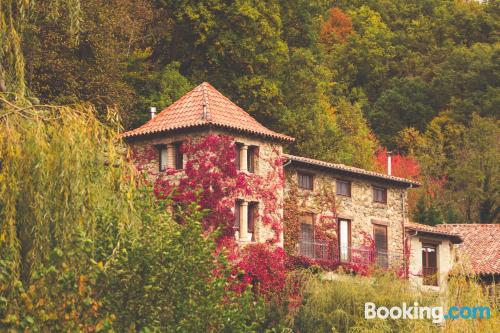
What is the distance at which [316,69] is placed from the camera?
62.6 metres

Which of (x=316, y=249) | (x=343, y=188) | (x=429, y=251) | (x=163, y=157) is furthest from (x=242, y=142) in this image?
(x=429, y=251)

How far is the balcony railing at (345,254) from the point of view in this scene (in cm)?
4709

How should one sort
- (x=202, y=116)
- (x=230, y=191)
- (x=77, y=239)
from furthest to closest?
(x=202, y=116), (x=230, y=191), (x=77, y=239)

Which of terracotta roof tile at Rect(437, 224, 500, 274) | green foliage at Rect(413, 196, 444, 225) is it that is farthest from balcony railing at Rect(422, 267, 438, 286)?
green foliage at Rect(413, 196, 444, 225)

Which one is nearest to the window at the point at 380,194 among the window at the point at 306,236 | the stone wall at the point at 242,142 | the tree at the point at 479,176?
the window at the point at 306,236

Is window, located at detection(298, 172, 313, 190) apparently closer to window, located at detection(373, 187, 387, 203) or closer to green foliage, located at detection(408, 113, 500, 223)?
window, located at detection(373, 187, 387, 203)

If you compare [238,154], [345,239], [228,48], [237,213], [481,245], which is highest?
[228,48]

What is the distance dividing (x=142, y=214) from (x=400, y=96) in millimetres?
60306

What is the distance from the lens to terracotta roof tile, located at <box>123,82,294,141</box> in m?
42.2

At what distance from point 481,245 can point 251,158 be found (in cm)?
2028

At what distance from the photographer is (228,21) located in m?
58.6

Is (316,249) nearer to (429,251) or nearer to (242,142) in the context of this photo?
(242,142)

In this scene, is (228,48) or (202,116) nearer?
(202,116)

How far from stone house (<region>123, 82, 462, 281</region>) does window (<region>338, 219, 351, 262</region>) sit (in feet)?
0.13
